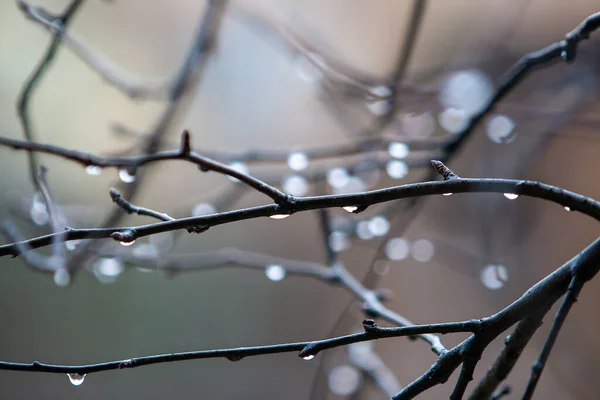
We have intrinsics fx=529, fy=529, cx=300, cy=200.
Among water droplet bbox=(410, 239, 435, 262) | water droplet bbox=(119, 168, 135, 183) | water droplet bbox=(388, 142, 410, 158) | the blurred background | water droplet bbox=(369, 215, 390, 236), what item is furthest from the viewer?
the blurred background

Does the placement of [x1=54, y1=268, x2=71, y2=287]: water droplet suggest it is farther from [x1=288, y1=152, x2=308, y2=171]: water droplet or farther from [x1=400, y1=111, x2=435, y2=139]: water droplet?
[x1=400, y1=111, x2=435, y2=139]: water droplet

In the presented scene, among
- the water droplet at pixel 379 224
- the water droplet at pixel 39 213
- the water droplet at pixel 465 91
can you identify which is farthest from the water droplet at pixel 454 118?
the water droplet at pixel 39 213

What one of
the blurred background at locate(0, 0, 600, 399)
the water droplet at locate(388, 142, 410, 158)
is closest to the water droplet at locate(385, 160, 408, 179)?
the water droplet at locate(388, 142, 410, 158)

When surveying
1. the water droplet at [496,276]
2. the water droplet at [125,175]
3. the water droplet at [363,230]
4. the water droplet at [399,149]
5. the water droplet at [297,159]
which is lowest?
the water droplet at [496,276]

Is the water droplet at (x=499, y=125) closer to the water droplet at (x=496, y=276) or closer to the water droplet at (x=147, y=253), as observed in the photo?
the water droplet at (x=496, y=276)

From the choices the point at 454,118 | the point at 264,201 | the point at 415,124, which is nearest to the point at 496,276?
the point at 454,118

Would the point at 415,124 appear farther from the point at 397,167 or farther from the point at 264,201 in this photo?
the point at 264,201
